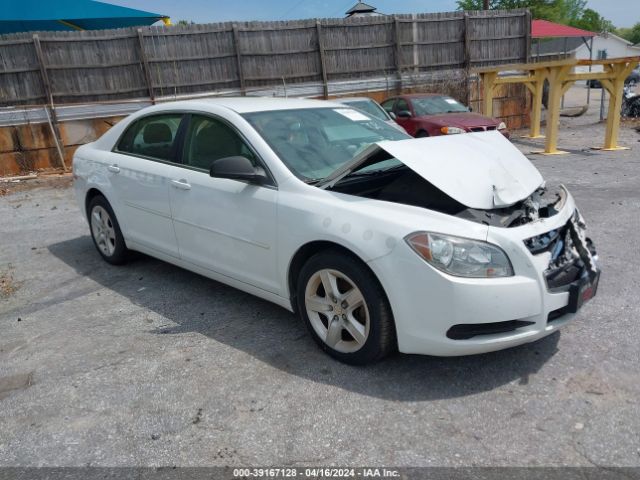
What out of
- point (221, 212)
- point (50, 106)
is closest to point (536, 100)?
point (50, 106)

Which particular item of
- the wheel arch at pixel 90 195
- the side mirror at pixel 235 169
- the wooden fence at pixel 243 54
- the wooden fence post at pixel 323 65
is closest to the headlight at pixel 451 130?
the wooden fence post at pixel 323 65

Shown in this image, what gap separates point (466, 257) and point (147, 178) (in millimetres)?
2839

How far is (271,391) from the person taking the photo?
307 centimetres

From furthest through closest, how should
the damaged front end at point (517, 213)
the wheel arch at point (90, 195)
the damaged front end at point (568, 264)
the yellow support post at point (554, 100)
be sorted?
the yellow support post at point (554, 100)
the wheel arch at point (90, 195)
the damaged front end at point (517, 213)
the damaged front end at point (568, 264)

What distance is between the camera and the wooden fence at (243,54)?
11852 mm

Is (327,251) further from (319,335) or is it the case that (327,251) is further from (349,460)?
(349,460)

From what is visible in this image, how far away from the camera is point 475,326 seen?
284 cm

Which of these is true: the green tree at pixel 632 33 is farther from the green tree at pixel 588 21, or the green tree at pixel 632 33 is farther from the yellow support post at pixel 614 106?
the yellow support post at pixel 614 106

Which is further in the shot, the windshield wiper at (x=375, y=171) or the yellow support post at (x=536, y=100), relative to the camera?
the yellow support post at (x=536, y=100)

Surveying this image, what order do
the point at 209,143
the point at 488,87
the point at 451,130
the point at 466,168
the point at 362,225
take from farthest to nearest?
the point at 488,87 → the point at 451,130 → the point at 209,143 → the point at 466,168 → the point at 362,225

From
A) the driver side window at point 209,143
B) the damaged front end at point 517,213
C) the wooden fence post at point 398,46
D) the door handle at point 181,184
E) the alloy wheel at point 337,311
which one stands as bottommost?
the alloy wheel at point 337,311

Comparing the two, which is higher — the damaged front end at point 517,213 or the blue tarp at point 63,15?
the blue tarp at point 63,15

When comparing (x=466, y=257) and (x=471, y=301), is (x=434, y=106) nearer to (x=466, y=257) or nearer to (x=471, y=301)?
(x=466, y=257)

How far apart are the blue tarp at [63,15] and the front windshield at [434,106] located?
840 cm
